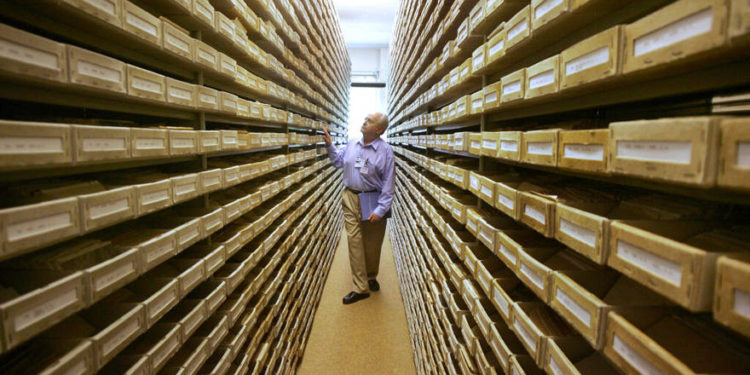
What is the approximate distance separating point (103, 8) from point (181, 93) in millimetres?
365

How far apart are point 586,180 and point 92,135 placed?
4.11ft

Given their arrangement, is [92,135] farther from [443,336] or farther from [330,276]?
[330,276]

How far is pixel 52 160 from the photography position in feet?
2.39

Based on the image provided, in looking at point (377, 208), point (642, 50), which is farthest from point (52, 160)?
point (377, 208)

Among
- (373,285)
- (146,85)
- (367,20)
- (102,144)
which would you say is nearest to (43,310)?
(102,144)

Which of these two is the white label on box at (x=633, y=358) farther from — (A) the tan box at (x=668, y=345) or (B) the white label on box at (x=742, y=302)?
(B) the white label on box at (x=742, y=302)

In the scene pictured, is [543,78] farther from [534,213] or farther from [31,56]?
[31,56]

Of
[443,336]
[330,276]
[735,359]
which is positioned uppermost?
[735,359]

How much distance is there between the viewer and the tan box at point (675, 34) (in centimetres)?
49

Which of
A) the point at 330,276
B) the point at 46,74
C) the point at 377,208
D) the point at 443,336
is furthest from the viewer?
the point at 330,276

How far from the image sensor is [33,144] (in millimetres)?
689

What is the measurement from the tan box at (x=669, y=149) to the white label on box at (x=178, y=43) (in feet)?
3.68

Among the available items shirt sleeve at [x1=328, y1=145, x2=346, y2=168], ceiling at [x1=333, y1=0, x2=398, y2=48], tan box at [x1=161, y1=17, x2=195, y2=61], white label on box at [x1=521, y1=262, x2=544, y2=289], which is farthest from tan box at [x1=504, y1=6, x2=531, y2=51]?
ceiling at [x1=333, y1=0, x2=398, y2=48]

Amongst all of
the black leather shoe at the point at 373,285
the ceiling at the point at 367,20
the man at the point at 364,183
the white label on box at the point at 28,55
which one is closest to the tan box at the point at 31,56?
the white label on box at the point at 28,55
